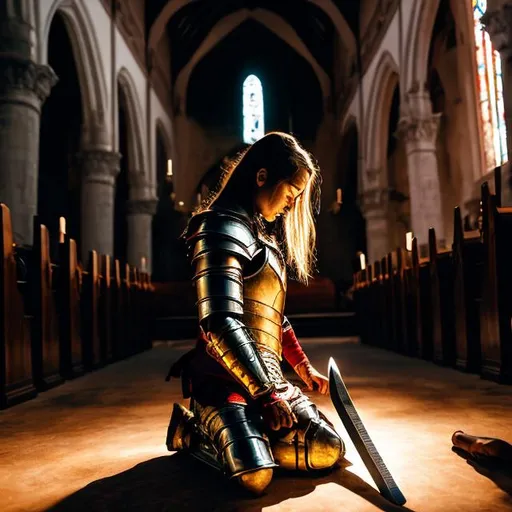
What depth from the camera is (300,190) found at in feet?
6.25

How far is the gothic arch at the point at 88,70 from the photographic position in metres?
10.2

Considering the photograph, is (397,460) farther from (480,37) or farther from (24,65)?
(480,37)

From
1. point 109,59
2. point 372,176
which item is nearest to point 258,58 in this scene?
point 372,176

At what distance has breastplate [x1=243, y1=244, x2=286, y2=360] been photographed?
1900mm

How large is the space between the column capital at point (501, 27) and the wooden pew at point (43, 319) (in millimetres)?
6260

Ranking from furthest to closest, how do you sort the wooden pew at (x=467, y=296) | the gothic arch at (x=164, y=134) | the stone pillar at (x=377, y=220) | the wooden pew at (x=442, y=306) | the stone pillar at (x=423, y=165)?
1. the gothic arch at (x=164, y=134)
2. the stone pillar at (x=377, y=220)
3. the stone pillar at (x=423, y=165)
4. the wooden pew at (x=442, y=306)
5. the wooden pew at (x=467, y=296)

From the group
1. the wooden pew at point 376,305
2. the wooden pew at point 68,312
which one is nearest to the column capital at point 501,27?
the wooden pew at point 376,305

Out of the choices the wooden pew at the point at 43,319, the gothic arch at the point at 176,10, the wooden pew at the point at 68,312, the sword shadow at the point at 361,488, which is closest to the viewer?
the sword shadow at the point at 361,488

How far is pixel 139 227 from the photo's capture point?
49.5 ft

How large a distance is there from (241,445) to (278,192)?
833 millimetres

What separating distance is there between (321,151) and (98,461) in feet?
59.6

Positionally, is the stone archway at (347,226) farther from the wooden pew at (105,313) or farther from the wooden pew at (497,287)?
the wooden pew at (497,287)

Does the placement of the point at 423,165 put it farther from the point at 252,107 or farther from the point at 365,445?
the point at 365,445

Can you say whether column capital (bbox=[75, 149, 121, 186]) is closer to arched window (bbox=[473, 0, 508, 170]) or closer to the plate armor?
arched window (bbox=[473, 0, 508, 170])
